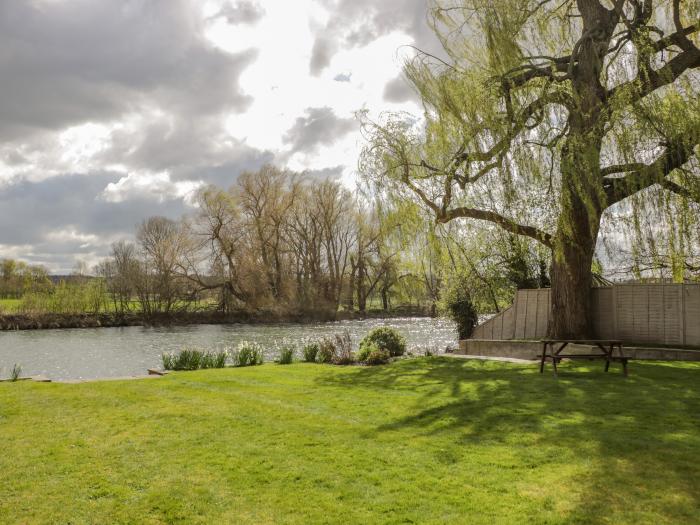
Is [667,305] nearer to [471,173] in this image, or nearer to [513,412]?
[471,173]

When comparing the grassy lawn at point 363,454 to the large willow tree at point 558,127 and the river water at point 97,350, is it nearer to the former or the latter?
the large willow tree at point 558,127

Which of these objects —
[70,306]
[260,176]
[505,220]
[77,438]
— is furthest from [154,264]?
[77,438]

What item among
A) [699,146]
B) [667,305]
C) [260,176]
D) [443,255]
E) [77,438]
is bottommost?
[77,438]

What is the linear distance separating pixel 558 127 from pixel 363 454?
8.56m

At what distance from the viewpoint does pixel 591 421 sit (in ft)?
20.1

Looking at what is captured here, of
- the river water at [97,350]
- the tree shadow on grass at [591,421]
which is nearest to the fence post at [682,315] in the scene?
the tree shadow on grass at [591,421]

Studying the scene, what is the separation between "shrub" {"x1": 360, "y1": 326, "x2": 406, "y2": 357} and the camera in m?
15.6

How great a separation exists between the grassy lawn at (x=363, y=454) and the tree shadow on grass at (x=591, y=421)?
0.08 feet

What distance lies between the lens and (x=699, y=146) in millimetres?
9664

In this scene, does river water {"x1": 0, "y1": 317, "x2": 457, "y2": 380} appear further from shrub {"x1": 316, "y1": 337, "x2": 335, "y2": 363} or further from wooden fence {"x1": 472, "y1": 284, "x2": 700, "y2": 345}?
wooden fence {"x1": 472, "y1": 284, "x2": 700, "y2": 345}

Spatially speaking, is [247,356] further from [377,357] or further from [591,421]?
[591,421]

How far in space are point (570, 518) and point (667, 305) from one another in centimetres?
993

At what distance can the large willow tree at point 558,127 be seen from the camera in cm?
1006

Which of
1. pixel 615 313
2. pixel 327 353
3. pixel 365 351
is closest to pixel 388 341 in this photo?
pixel 365 351
